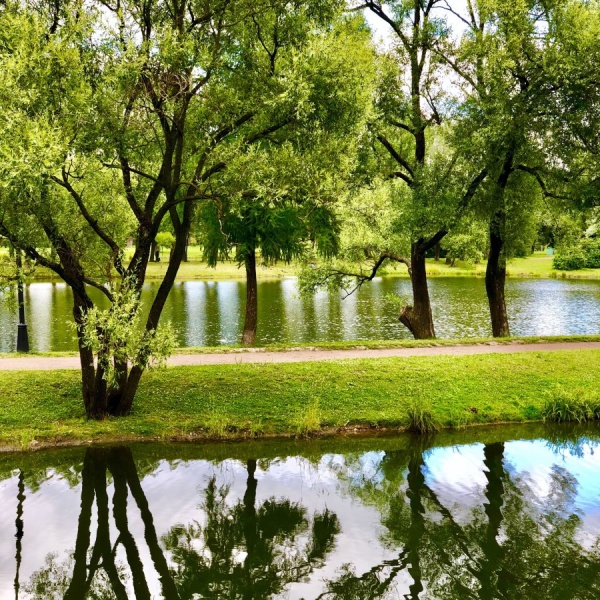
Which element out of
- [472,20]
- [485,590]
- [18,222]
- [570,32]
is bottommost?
[485,590]

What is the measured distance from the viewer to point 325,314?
116 feet

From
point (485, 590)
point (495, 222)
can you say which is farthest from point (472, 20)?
point (485, 590)

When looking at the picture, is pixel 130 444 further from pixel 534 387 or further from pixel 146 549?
pixel 534 387

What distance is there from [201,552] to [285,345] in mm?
10381

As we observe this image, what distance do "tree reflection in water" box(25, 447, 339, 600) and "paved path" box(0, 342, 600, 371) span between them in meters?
6.14

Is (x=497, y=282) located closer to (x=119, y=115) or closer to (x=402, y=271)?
(x=119, y=115)

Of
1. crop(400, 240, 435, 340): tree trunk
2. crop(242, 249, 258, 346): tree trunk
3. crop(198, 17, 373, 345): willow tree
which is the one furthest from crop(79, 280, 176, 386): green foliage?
crop(400, 240, 435, 340): tree trunk

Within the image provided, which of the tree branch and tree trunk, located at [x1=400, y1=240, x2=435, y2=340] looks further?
tree trunk, located at [x1=400, y1=240, x2=435, y2=340]

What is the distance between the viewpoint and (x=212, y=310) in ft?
119

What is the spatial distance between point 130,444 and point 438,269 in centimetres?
5486

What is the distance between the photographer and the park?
336 inches

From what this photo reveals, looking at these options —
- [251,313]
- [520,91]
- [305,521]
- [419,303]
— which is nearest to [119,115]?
[305,521]

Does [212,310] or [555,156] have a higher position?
[555,156]

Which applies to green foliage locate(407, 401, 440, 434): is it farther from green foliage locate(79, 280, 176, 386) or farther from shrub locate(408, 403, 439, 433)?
green foliage locate(79, 280, 176, 386)
